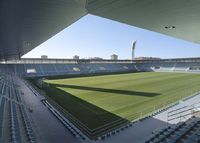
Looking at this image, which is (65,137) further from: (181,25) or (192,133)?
(181,25)

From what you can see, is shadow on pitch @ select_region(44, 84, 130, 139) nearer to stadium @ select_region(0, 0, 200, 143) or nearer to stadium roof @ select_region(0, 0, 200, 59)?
stadium @ select_region(0, 0, 200, 143)

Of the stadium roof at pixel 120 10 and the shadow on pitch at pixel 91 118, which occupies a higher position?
the stadium roof at pixel 120 10

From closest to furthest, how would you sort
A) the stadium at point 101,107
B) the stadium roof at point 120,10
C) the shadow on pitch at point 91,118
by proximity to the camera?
the stadium roof at point 120,10 < the stadium at point 101,107 < the shadow on pitch at point 91,118

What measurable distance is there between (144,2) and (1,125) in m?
8.48

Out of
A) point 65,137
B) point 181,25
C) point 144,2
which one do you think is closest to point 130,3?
point 144,2

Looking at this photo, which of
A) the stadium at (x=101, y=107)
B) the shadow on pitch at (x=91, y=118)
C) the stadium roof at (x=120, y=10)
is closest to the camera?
the stadium roof at (x=120, y=10)

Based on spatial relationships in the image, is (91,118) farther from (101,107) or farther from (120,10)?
(120,10)

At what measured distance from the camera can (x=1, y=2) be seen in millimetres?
6051

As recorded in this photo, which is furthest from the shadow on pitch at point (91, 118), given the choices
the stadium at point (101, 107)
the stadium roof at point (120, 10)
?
the stadium roof at point (120, 10)

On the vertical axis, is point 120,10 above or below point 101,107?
above

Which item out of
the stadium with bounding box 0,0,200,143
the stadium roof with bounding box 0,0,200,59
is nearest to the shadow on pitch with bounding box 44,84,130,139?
the stadium with bounding box 0,0,200,143

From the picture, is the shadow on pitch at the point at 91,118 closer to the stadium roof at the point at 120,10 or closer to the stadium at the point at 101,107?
the stadium at the point at 101,107

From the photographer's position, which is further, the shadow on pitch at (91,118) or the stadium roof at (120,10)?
the shadow on pitch at (91,118)

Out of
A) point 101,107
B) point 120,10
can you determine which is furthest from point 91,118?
point 120,10
